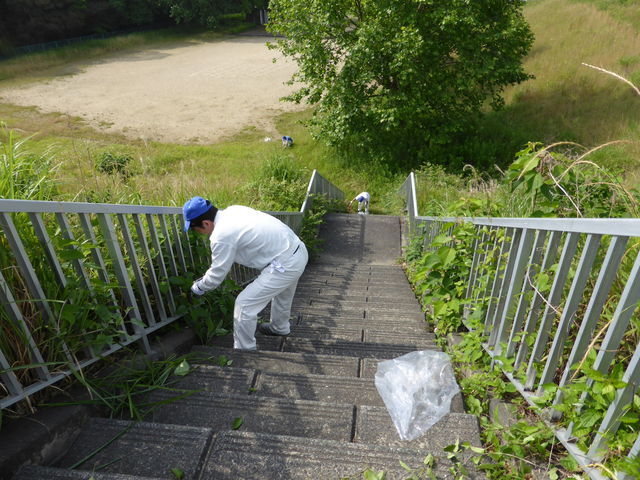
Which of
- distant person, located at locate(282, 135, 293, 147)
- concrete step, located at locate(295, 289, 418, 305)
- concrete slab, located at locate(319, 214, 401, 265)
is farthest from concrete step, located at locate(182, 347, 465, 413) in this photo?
distant person, located at locate(282, 135, 293, 147)

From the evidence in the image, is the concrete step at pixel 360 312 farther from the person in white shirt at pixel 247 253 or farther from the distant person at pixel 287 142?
the distant person at pixel 287 142

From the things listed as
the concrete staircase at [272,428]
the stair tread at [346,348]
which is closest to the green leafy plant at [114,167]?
the concrete staircase at [272,428]

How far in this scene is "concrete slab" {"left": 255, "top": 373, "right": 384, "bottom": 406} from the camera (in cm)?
223

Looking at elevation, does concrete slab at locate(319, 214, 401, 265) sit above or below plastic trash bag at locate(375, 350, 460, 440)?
below

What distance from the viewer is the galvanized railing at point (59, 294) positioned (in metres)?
1.72

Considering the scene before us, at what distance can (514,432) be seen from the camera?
1.69 m

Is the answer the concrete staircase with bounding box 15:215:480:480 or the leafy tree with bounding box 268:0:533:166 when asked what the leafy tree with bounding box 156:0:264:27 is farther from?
the concrete staircase with bounding box 15:215:480:480

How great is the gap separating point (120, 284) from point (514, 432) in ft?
7.40

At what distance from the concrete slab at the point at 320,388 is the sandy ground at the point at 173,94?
55.4ft

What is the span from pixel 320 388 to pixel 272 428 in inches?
16.4

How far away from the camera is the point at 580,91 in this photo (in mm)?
15273

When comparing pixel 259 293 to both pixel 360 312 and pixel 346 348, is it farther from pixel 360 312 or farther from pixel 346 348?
pixel 360 312

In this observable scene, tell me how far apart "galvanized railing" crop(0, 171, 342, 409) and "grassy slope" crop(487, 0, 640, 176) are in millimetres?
12172

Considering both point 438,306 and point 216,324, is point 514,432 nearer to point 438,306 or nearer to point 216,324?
point 438,306
